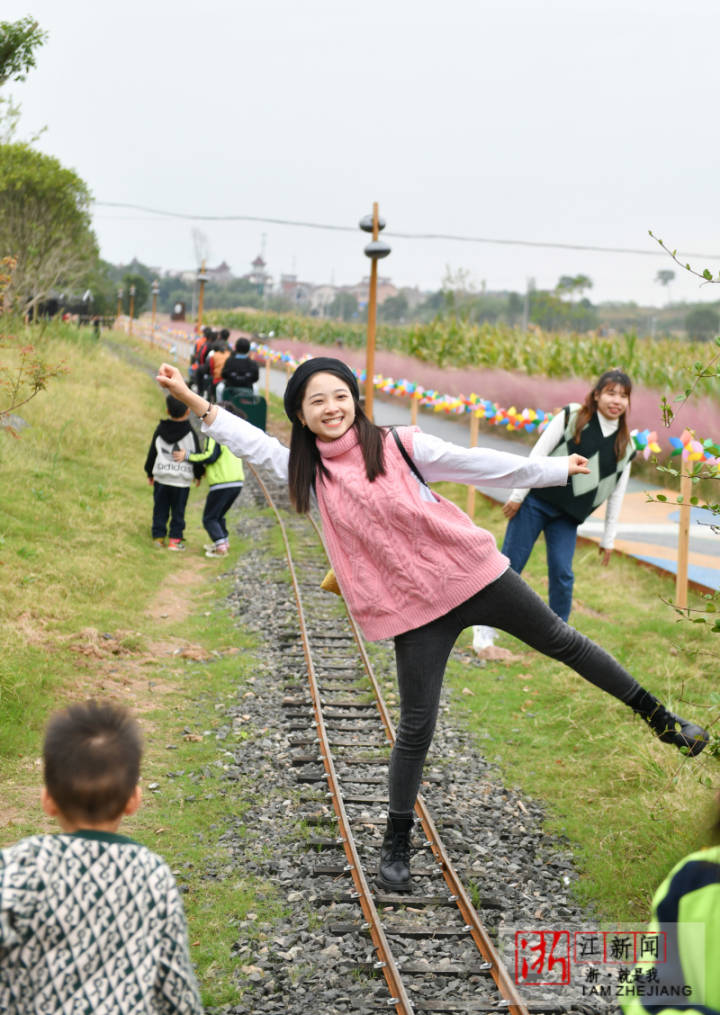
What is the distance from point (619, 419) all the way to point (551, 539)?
0.83 meters

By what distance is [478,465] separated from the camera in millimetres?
3939

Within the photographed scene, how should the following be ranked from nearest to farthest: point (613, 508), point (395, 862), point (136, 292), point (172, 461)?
point (395, 862), point (613, 508), point (172, 461), point (136, 292)

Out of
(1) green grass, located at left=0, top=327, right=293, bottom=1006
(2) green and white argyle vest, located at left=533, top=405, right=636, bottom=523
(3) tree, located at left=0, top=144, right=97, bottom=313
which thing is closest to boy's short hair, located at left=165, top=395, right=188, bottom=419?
(1) green grass, located at left=0, top=327, right=293, bottom=1006

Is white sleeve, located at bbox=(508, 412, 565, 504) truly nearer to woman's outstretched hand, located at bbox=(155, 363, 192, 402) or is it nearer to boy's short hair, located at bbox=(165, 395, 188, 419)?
woman's outstretched hand, located at bbox=(155, 363, 192, 402)

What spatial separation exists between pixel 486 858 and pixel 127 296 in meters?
83.8

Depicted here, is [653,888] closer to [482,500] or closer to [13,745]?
[13,745]

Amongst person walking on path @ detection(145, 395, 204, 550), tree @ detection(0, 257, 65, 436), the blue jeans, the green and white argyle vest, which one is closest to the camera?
the green and white argyle vest

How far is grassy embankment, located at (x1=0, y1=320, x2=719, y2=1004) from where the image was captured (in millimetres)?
4824

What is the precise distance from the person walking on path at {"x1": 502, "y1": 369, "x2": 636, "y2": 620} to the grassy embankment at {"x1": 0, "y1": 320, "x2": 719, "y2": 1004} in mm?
1064

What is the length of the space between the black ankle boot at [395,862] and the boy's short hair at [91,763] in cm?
232

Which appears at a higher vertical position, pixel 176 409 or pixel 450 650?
pixel 176 409

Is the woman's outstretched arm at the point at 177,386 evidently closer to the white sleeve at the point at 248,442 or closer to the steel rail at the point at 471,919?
the white sleeve at the point at 248,442

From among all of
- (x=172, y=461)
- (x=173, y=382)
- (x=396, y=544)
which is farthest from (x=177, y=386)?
(x=172, y=461)

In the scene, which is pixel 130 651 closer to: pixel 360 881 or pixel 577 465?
pixel 360 881
